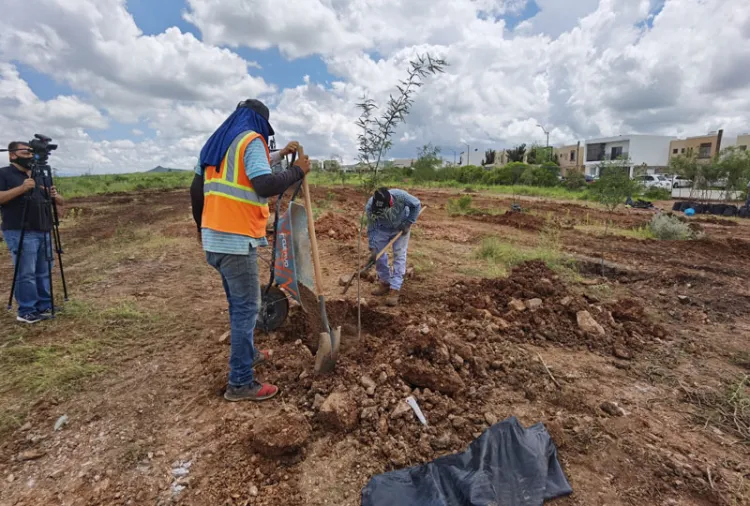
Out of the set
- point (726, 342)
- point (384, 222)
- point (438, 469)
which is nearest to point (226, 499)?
point (438, 469)

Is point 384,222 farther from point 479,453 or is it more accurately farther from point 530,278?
point 479,453

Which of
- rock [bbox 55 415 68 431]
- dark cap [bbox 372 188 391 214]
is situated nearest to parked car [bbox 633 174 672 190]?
dark cap [bbox 372 188 391 214]

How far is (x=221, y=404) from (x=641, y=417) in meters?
2.85

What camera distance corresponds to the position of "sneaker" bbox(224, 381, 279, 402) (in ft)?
8.86

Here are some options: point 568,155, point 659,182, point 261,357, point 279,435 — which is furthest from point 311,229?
point 568,155

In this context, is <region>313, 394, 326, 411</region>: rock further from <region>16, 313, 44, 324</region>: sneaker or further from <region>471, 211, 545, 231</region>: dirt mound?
<region>471, 211, 545, 231</region>: dirt mound

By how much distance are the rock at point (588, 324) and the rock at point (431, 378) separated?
5.78 ft

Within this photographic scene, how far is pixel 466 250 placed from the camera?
26.9ft

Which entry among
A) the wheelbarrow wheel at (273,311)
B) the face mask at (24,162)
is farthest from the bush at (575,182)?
the face mask at (24,162)

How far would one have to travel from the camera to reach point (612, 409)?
272cm

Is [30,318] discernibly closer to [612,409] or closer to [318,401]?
[318,401]

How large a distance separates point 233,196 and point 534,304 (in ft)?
11.1

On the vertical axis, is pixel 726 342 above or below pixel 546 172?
below

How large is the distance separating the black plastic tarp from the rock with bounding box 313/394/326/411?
72 cm
